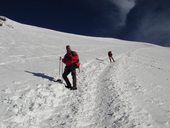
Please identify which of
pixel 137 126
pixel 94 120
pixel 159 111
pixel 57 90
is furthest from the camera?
pixel 57 90

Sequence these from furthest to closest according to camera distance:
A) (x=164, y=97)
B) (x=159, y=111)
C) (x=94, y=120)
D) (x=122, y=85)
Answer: (x=122, y=85), (x=164, y=97), (x=159, y=111), (x=94, y=120)

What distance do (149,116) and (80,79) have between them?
23.2 ft

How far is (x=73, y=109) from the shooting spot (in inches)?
336

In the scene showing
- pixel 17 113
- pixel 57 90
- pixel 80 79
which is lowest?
pixel 17 113

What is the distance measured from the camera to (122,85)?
12.3m

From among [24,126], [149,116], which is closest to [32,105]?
[24,126]

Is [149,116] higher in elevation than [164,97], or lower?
lower

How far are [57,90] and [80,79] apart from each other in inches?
138

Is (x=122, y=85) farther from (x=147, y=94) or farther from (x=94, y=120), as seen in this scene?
(x=94, y=120)

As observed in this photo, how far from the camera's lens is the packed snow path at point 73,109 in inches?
285

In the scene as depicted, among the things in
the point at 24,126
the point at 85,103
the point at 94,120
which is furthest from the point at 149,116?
the point at 24,126

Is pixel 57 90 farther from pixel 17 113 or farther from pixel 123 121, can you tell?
pixel 123 121

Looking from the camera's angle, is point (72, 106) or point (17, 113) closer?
point (17, 113)

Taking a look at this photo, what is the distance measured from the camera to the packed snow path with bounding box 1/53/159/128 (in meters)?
7.24
